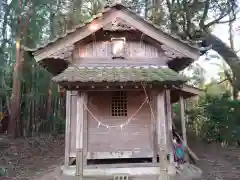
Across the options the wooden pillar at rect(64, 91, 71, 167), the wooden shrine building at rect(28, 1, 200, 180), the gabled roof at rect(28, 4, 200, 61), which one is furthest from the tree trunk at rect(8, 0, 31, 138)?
the gabled roof at rect(28, 4, 200, 61)

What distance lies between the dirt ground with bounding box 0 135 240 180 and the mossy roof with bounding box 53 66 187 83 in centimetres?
387

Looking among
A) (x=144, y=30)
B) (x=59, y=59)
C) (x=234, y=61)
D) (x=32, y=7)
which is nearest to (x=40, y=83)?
(x=32, y=7)

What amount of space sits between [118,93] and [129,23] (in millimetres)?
2528

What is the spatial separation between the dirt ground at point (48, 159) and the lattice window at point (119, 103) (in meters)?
3.23

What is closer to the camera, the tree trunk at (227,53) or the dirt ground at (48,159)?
the dirt ground at (48,159)

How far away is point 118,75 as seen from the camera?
27.0ft

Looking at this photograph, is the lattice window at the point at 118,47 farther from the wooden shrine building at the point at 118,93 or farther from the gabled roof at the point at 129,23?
the gabled roof at the point at 129,23

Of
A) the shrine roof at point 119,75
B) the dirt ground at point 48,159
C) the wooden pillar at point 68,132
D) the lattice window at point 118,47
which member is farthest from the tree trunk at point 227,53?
the wooden pillar at point 68,132

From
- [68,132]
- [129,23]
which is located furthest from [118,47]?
[68,132]

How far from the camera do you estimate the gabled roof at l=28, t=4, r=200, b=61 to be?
898cm

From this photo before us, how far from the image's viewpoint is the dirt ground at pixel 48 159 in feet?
34.5

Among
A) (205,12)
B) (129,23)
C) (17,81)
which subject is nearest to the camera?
(129,23)

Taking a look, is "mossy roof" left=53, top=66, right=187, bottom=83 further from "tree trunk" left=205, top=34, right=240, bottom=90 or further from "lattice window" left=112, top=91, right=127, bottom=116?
"tree trunk" left=205, top=34, right=240, bottom=90

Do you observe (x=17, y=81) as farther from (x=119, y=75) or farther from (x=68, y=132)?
(x=119, y=75)
